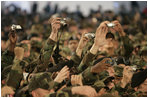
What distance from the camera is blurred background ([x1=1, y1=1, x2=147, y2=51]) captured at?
835 centimetres

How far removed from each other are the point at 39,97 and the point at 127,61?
64.5 inches

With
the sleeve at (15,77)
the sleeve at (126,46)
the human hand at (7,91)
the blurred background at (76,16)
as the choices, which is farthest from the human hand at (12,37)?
the blurred background at (76,16)

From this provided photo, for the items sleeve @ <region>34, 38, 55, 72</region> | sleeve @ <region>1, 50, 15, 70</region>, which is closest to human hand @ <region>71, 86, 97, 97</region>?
sleeve @ <region>34, 38, 55, 72</region>

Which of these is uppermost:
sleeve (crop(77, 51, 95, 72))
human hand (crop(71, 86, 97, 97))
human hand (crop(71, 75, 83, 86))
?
sleeve (crop(77, 51, 95, 72))

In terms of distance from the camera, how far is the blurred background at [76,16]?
835cm

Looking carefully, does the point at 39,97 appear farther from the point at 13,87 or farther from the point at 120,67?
the point at 120,67

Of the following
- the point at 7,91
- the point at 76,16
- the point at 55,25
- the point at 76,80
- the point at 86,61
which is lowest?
the point at 7,91

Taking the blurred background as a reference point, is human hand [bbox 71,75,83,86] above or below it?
below

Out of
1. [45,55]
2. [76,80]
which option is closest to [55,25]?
[45,55]

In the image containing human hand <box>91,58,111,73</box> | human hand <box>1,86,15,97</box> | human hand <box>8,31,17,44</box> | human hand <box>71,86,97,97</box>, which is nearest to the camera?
human hand <box>71,86,97,97</box>

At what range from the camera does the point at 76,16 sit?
11.6 m

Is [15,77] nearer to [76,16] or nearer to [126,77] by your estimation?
[126,77]

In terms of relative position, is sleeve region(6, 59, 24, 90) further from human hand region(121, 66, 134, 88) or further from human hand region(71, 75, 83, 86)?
human hand region(121, 66, 134, 88)

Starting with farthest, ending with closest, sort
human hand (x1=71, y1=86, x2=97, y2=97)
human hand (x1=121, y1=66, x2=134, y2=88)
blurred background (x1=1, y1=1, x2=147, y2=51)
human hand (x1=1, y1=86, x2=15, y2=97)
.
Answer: blurred background (x1=1, y1=1, x2=147, y2=51) → human hand (x1=121, y1=66, x2=134, y2=88) → human hand (x1=1, y1=86, x2=15, y2=97) → human hand (x1=71, y1=86, x2=97, y2=97)
